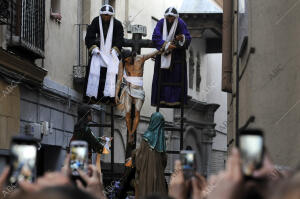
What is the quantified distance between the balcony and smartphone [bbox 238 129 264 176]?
12.5 meters

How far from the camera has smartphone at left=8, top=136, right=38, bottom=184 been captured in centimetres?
303

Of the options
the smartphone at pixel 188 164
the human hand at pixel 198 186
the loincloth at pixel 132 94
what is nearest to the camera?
the human hand at pixel 198 186

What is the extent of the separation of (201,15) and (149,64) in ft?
11.9

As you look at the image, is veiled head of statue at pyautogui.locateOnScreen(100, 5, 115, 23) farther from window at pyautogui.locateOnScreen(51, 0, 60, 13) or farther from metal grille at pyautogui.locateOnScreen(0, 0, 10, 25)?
window at pyautogui.locateOnScreen(51, 0, 60, 13)

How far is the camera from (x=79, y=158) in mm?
3439

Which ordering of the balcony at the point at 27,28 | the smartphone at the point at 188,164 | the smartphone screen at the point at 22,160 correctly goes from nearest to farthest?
the smartphone screen at the point at 22,160
the smartphone at the point at 188,164
the balcony at the point at 27,28

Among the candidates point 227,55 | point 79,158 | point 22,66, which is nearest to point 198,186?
point 79,158

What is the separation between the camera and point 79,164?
3.44 meters

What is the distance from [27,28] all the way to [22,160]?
1371 cm

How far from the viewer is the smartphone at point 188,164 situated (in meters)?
3.39

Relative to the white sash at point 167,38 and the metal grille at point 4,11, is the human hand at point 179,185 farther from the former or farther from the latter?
the white sash at point 167,38

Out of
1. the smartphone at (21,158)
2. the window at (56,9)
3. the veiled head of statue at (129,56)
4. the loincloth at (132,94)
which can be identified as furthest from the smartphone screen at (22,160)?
the window at (56,9)

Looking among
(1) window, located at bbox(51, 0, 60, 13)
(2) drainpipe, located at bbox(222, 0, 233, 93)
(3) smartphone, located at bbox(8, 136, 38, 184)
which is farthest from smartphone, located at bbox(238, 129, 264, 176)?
(1) window, located at bbox(51, 0, 60, 13)

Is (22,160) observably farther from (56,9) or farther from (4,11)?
(56,9)
